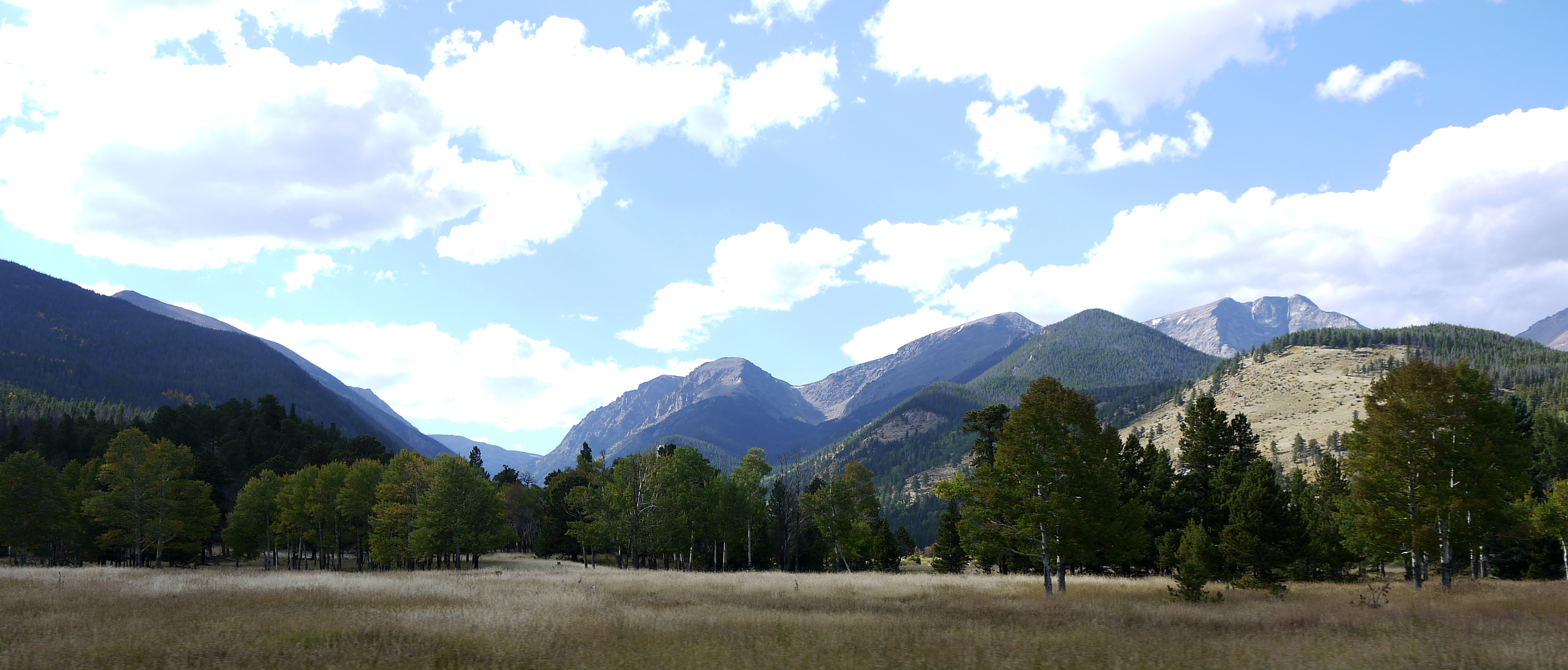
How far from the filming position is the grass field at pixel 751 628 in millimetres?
13898

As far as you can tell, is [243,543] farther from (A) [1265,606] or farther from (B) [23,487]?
(A) [1265,606]

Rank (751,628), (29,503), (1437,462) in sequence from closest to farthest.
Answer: (751,628) → (1437,462) → (29,503)

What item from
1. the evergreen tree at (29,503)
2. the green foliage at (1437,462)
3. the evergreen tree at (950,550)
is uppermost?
the green foliage at (1437,462)

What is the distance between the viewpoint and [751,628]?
18.3 metres

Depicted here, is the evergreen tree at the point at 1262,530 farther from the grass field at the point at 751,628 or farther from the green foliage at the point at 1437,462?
the green foliage at the point at 1437,462

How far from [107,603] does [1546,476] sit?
114029 millimetres

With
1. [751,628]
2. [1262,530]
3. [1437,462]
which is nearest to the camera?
[751,628]

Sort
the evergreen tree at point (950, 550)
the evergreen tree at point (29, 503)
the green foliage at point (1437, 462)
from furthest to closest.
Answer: the evergreen tree at point (950, 550), the evergreen tree at point (29, 503), the green foliage at point (1437, 462)

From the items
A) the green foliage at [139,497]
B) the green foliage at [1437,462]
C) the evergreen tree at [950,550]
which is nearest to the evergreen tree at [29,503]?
the green foliage at [139,497]

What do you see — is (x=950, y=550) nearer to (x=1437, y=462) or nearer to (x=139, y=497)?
(x=1437, y=462)

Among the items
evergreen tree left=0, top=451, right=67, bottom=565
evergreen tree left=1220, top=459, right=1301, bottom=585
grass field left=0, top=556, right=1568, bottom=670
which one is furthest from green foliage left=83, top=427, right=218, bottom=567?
evergreen tree left=1220, top=459, right=1301, bottom=585

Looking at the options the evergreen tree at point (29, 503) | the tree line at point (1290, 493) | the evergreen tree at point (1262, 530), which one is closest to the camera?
the tree line at point (1290, 493)

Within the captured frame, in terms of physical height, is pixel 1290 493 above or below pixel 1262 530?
above

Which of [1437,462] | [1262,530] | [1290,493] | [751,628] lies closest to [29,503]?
[751,628]
